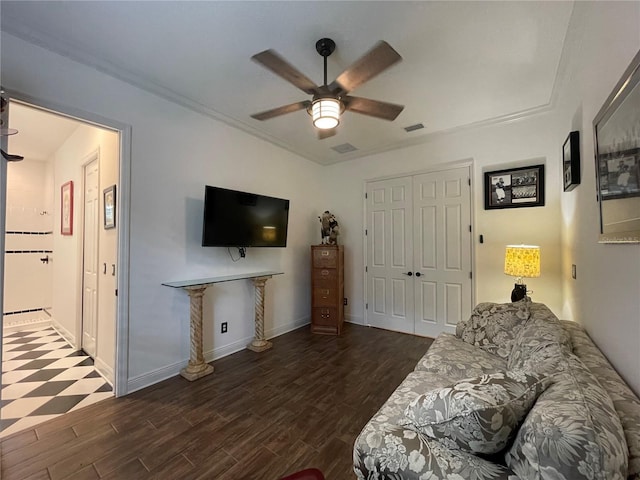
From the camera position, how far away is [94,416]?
205 centimetres

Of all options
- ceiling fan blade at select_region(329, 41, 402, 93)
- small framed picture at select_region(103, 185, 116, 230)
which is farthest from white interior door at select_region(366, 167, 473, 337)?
small framed picture at select_region(103, 185, 116, 230)

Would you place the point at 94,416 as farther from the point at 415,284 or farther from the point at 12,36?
the point at 415,284

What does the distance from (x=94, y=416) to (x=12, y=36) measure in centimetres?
279

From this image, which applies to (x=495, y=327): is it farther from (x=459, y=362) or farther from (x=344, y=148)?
(x=344, y=148)

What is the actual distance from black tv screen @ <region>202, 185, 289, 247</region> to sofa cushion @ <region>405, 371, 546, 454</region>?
2.50m

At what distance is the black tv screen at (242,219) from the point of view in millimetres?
2855

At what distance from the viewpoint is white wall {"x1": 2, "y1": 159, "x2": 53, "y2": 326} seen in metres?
→ 4.23

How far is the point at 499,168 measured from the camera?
130 inches

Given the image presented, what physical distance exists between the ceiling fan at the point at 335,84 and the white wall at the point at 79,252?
1813 millimetres

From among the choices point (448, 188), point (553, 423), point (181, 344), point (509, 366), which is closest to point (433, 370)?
point (509, 366)

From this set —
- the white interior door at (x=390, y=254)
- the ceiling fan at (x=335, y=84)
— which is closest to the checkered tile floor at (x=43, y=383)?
the ceiling fan at (x=335, y=84)

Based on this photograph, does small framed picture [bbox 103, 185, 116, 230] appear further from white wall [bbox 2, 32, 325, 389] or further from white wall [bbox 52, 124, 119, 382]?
white wall [bbox 2, 32, 325, 389]

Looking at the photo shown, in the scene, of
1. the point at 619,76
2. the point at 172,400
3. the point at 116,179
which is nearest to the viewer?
the point at 619,76

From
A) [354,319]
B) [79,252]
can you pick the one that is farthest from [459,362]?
[79,252]
